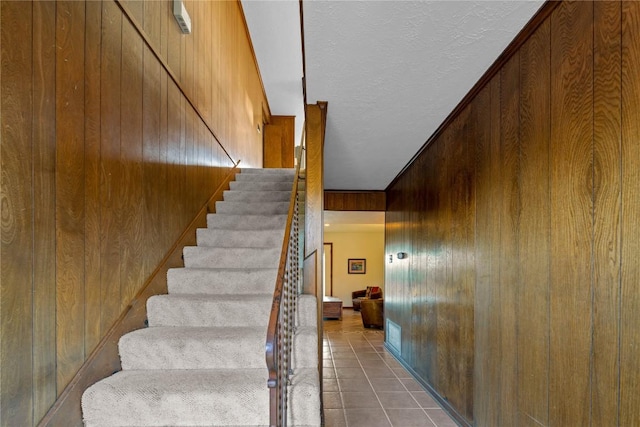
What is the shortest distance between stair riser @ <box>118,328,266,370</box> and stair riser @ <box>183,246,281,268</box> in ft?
2.95

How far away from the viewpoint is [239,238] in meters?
3.27

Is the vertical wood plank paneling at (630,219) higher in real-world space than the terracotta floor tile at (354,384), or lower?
higher

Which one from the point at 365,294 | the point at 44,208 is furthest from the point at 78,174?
the point at 365,294

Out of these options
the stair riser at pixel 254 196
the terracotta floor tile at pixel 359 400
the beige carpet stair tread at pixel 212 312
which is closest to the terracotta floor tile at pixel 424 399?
the terracotta floor tile at pixel 359 400

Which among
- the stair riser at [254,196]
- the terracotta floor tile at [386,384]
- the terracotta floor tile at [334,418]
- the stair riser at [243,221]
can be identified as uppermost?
the stair riser at [254,196]

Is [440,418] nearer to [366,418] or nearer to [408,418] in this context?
[408,418]

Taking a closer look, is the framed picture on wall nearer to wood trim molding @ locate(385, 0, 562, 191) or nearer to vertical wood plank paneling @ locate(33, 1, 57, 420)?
wood trim molding @ locate(385, 0, 562, 191)

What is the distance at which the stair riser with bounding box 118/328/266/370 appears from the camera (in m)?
2.03

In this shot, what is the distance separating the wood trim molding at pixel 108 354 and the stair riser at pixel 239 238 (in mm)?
258

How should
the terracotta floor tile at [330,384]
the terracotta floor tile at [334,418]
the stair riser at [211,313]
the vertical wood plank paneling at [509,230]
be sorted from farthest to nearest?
the terracotta floor tile at [330,384]
the terracotta floor tile at [334,418]
the stair riser at [211,313]
the vertical wood plank paneling at [509,230]

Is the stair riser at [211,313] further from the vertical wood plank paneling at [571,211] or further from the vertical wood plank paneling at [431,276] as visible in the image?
the vertical wood plank paneling at [431,276]

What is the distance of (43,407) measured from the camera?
1.47 m

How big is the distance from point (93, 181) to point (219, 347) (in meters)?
1.09

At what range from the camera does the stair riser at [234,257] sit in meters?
2.95
